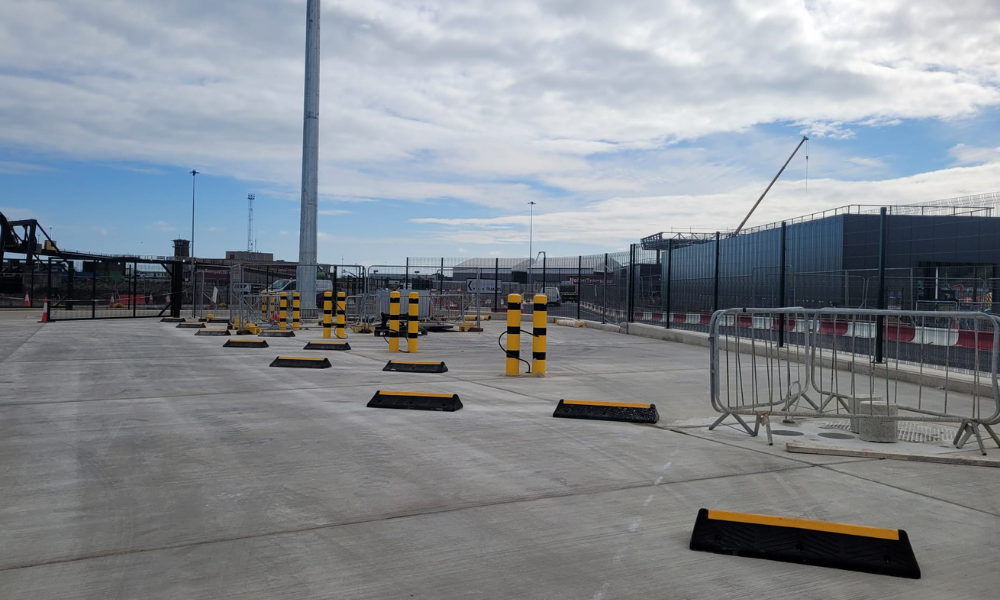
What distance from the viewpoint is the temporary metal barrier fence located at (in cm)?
748

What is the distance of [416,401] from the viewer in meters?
8.77

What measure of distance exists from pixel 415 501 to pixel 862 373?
34.4ft

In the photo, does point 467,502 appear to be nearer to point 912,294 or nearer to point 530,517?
point 530,517

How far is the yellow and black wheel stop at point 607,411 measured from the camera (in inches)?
317

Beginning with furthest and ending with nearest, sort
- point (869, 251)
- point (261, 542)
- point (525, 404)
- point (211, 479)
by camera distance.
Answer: point (869, 251) → point (525, 404) → point (211, 479) → point (261, 542)

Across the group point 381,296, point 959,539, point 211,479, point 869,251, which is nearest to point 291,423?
point 211,479

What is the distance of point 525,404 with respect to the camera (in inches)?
359

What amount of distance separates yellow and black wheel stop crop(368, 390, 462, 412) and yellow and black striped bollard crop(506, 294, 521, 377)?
3.05 m

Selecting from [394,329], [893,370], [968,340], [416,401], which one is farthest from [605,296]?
[416,401]

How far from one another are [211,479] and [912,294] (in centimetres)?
1295

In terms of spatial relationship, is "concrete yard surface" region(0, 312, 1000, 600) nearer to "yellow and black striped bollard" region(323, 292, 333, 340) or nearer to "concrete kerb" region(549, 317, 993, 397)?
"concrete kerb" region(549, 317, 993, 397)

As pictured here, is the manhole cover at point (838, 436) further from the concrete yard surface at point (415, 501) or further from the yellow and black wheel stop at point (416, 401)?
the yellow and black wheel stop at point (416, 401)

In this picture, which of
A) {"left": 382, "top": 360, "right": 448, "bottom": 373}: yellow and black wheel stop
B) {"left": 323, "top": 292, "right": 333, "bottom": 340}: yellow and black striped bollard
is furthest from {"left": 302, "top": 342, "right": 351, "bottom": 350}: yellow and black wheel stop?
{"left": 382, "top": 360, "right": 448, "bottom": 373}: yellow and black wheel stop

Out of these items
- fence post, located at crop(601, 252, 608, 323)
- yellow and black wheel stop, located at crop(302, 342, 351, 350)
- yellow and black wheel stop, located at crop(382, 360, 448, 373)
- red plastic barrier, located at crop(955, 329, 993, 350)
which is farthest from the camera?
fence post, located at crop(601, 252, 608, 323)
